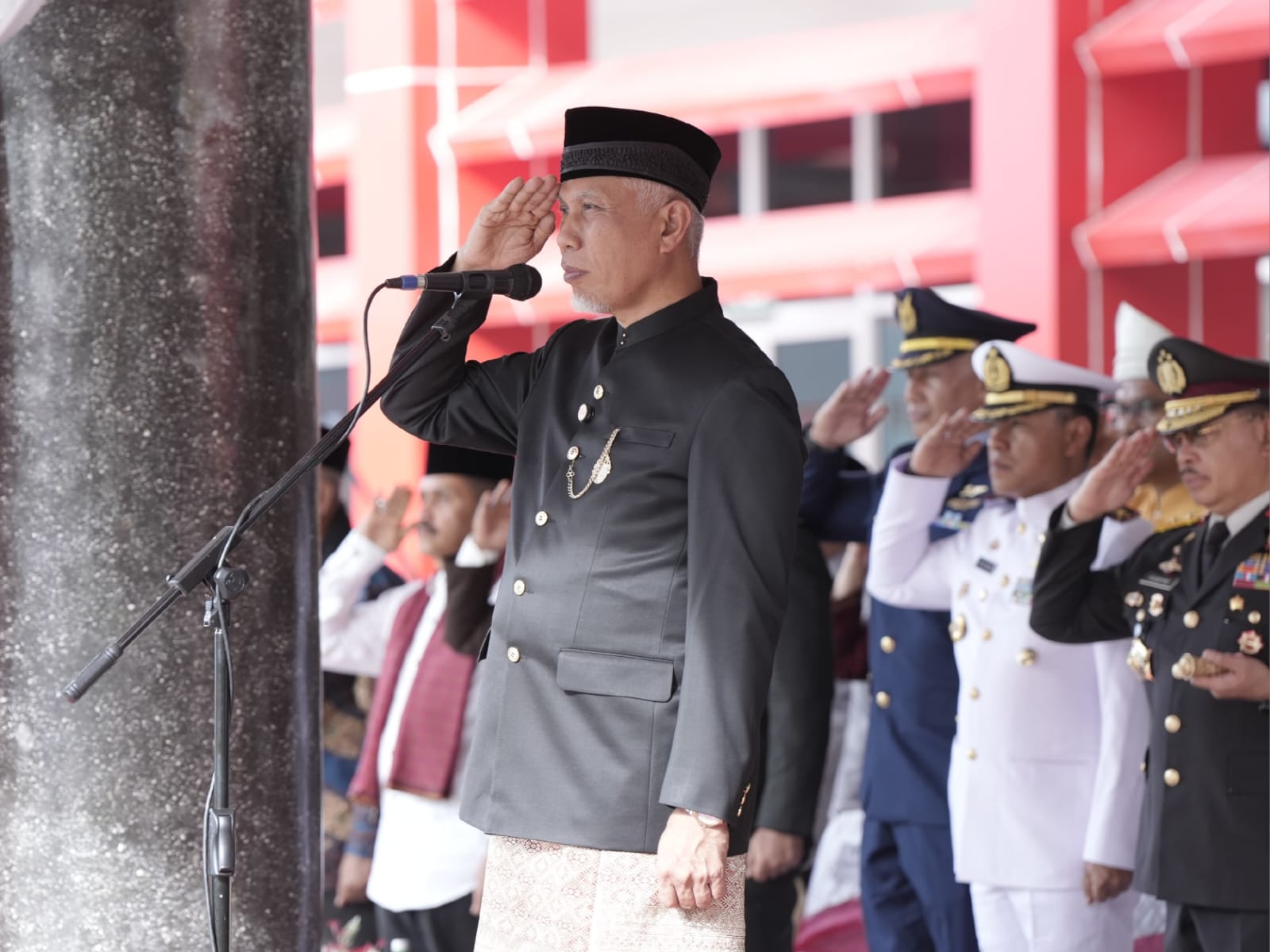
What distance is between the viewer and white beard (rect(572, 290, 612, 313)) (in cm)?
255

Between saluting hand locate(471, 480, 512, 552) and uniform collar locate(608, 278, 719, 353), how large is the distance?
5.64 feet

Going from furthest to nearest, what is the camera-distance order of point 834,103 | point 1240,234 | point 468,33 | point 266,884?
1. point 468,33
2. point 834,103
3. point 1240,234
4. point 266,884

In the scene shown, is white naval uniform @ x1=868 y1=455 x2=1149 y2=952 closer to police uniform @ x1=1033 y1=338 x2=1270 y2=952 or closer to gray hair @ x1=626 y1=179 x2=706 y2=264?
police uniform @ x1=1033 y1=338 x2=1270 y2=952

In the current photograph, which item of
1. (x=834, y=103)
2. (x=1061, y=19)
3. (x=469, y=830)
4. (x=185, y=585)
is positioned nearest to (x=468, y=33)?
(x=834, y=103)

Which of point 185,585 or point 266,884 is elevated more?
point 185,585

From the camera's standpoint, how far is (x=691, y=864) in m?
2.24

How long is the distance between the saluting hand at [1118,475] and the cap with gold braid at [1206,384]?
0.22ft

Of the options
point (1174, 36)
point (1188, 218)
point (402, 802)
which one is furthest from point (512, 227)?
point (1174, 36)

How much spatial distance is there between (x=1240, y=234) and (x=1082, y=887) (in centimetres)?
324

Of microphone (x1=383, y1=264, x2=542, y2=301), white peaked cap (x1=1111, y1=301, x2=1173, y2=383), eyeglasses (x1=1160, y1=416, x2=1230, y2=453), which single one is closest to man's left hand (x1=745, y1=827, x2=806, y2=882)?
eyeglasses (x1=1160, y1=416, x2=1230, y2=453)

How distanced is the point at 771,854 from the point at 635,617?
1715mm

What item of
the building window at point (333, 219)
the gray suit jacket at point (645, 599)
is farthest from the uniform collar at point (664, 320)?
the building window at point (333, 219)

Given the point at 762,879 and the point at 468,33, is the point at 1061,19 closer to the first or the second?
the point at 468,33

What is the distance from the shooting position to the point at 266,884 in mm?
2938
